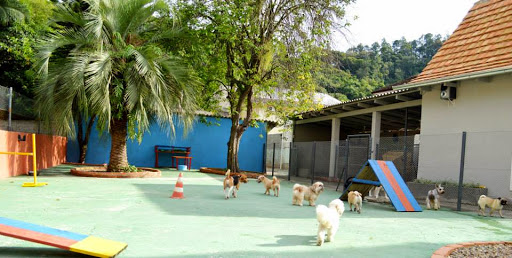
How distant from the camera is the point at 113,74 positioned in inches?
564

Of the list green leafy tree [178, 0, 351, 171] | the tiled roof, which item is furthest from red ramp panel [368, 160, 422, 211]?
green leafy tree [178, 0, 351, 171]

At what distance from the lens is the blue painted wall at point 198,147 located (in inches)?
882

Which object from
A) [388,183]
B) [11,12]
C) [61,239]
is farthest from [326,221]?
[11,12]

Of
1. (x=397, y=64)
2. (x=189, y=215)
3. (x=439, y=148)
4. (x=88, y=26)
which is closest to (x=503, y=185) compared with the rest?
(x=439, y=148)

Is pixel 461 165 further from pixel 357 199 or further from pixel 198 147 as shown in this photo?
pixel 198 147

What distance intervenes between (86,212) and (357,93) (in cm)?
4782

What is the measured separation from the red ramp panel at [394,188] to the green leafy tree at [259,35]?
8941mm

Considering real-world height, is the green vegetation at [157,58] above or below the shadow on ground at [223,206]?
above

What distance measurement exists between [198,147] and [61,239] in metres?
20.1

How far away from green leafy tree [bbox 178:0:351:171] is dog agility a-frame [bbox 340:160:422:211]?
8.71 m

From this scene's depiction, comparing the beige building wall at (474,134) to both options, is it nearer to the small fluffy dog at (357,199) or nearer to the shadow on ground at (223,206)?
the small fluffy dog at (357,199)

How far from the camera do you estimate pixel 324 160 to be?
21797mm

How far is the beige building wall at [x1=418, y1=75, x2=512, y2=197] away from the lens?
10938mm

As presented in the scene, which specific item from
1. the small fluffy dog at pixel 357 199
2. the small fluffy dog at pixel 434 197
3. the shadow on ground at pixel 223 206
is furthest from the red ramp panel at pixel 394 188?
the shadow on ground at pixel 223 206
